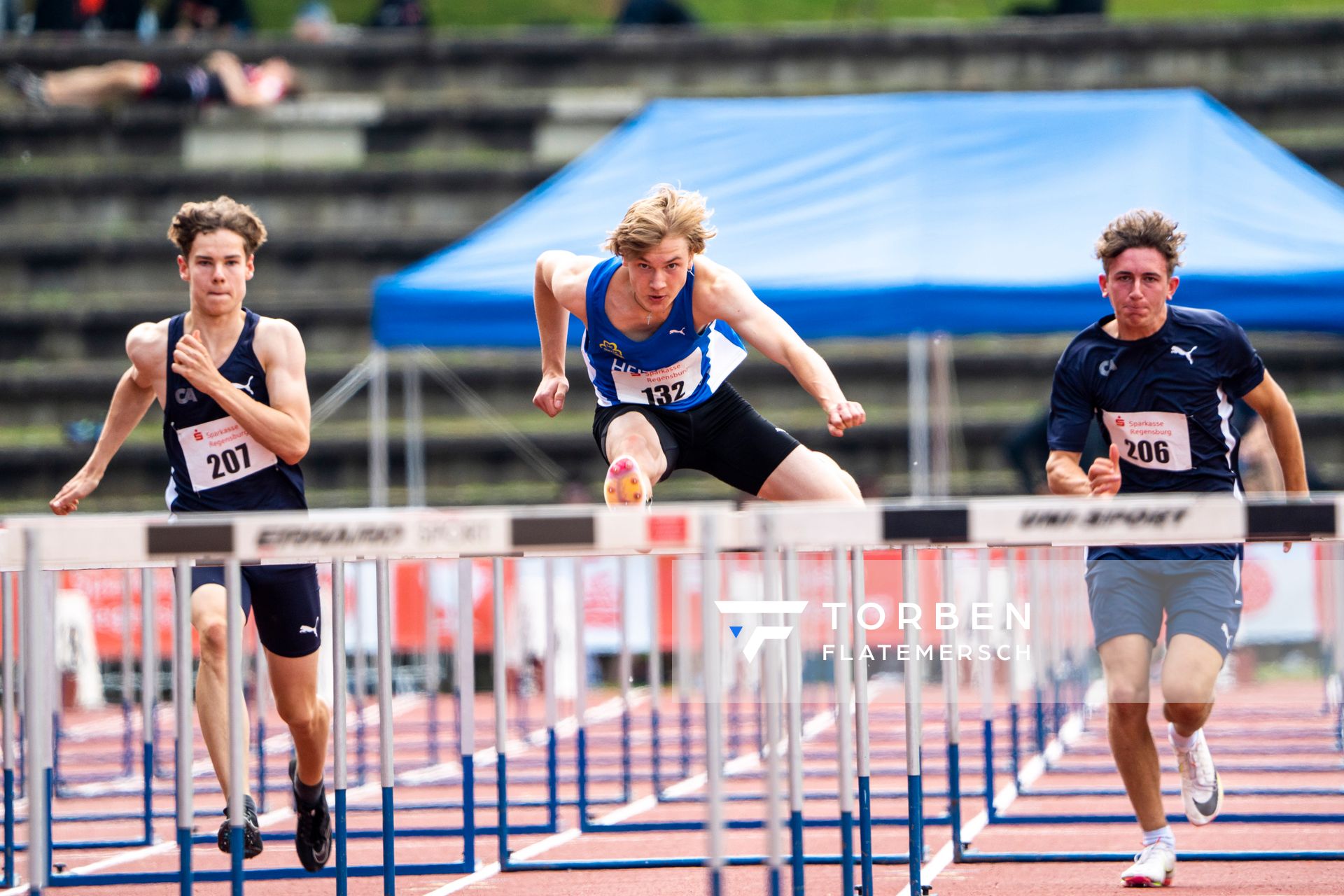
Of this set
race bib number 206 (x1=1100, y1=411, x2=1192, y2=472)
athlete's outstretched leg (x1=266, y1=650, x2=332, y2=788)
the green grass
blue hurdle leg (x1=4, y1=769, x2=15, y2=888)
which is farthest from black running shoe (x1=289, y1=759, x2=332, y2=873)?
the green grass

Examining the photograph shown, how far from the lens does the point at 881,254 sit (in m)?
9.19

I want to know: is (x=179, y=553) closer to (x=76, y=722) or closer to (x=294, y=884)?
(x=294, y=884)

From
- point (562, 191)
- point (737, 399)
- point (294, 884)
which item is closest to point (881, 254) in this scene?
point (562, 191)

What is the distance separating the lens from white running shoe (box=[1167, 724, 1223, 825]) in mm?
5426

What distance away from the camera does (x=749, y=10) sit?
71.8 ft

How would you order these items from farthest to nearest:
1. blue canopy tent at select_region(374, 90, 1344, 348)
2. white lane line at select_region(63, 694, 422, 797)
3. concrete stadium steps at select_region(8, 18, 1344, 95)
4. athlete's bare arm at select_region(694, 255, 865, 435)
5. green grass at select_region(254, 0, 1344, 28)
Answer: green grass at select_region(254, 0, 1344, 28) < concrete stadium steps at select_region(8, 18, 1344, 95) < blue canopy tent at select_region(374, 90, 1344, 348) < white lane line at select_region(63, 694, 422, 797) < athlete's bare arm at select_region(694, 255, 865, 435)

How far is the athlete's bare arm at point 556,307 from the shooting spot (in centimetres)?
541

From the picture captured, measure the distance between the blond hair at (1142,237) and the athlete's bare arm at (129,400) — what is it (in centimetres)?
282

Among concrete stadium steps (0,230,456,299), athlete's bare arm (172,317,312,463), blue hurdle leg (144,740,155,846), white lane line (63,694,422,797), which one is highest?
concrete stadium steps (0,230,456,299)

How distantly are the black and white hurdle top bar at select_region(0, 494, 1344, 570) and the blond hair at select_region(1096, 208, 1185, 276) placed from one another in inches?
62.2

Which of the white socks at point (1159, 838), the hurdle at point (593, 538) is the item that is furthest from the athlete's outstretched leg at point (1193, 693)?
the hurdle at point (593, 538)

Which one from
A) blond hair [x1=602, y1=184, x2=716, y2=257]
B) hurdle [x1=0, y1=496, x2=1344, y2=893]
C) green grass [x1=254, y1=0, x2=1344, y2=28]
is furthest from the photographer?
green grass [x1=254, y1=0, x2=1344, y2=28]

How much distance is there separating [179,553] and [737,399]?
7.52ft

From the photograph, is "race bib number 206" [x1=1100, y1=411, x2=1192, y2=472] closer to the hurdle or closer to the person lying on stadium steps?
the hurdle
